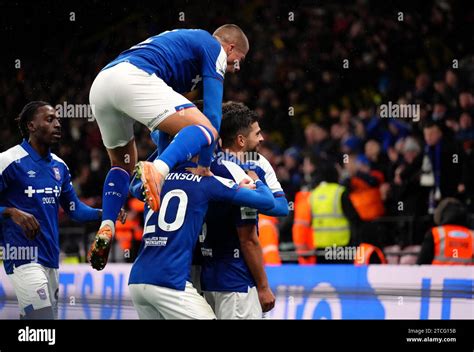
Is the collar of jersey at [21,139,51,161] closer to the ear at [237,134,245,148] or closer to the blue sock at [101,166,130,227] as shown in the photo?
the blue sock at [101,166,130,227]

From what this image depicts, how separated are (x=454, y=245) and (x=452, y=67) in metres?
3.46

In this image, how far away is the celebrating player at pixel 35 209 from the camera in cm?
593

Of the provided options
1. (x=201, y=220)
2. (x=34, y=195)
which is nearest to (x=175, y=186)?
(x=201, y=220)

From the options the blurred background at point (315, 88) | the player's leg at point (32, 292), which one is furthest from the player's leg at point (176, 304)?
the blurred background at point (315, 88)

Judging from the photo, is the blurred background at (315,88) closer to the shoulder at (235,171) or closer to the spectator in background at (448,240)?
the spectator in background at (448,240)

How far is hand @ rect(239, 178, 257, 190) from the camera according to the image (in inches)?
189

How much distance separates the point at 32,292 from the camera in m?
5.93

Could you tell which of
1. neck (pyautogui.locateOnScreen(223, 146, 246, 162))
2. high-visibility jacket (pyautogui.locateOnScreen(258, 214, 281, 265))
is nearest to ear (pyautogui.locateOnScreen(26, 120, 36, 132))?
neck (pyautogui.locateOnScreen(223, 146, 246, 162))

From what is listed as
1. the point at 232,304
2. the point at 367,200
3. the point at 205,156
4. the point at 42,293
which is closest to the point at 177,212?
the point at 205,156

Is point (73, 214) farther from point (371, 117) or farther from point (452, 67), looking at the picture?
point (452, 67)

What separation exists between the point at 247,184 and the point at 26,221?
5.75 feet

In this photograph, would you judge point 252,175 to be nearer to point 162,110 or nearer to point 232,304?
point 162,110

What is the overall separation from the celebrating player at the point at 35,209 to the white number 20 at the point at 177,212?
60.8 inches

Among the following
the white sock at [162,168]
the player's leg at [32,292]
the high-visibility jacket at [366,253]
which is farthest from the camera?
the high-visibility jacket at [366,253]
